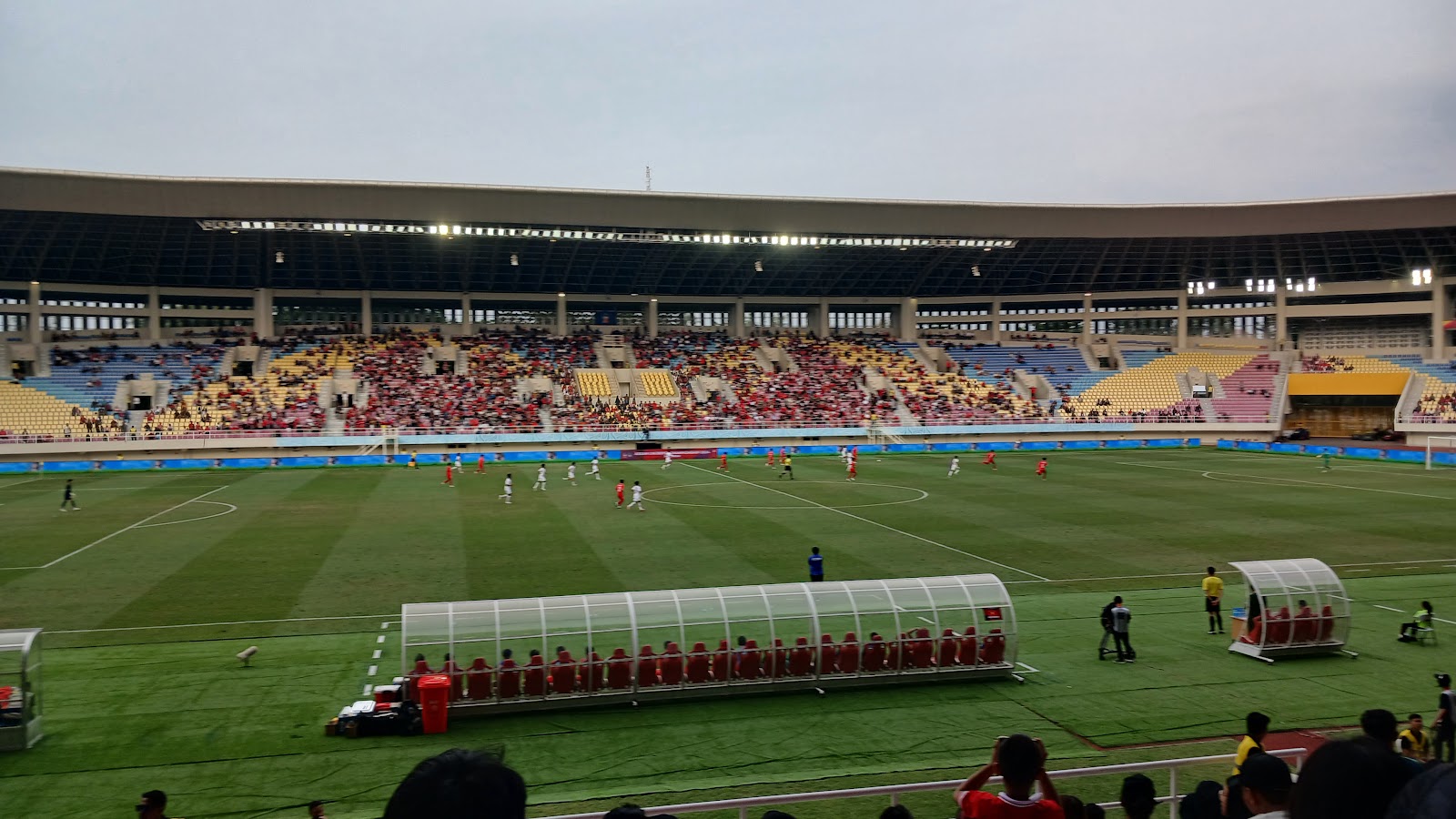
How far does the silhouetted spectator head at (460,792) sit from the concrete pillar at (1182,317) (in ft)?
330

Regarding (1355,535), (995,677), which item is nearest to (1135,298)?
(1355,535)

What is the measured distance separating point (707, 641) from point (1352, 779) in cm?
1482

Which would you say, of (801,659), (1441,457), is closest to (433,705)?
(801,659)

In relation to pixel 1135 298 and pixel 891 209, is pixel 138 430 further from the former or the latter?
pixel 1135 298

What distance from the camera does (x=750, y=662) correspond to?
17.5 meters

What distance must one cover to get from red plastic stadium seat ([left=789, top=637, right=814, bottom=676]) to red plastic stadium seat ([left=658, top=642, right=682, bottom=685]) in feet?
6.79

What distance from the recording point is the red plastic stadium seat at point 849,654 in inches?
699

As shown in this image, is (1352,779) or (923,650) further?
(923,650)

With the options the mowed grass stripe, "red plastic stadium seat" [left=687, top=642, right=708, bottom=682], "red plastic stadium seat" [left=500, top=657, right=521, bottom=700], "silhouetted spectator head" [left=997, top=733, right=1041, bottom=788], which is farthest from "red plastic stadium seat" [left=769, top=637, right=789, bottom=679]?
the mowed grass stripe

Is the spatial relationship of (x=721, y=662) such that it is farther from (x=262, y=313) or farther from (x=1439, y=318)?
(x=1439, y=318)

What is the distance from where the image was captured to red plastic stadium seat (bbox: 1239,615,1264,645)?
763 inches

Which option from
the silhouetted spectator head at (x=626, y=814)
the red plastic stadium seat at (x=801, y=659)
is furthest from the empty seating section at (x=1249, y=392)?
the silhouetted spectator head at (x=626, y=814)

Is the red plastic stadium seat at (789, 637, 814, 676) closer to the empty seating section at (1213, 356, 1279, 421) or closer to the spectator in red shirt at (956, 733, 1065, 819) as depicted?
the spectator in red shirt at (956, 733, 1065, 819)

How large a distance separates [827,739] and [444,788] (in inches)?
518
